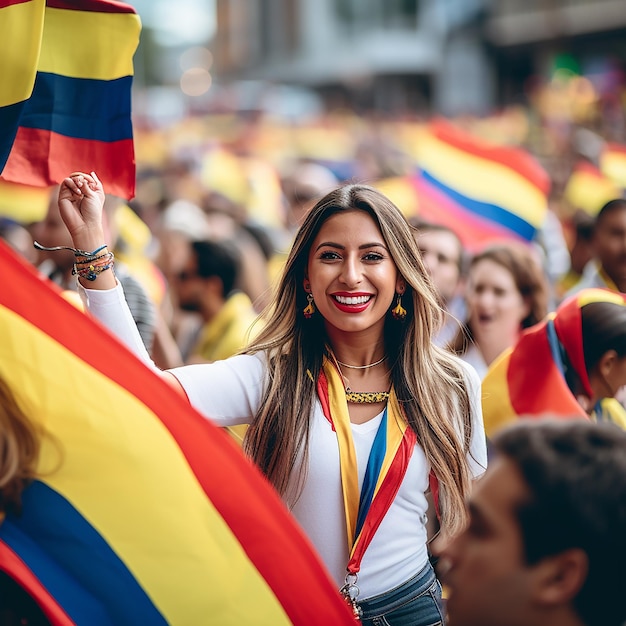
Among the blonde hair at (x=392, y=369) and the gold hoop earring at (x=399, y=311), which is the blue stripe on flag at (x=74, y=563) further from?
the gold hoop earring at (x=399, y=311)

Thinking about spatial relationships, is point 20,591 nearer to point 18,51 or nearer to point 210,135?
point 18,51

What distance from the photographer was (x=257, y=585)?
2637 millimetres

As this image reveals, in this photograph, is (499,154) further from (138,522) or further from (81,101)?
(138,522)

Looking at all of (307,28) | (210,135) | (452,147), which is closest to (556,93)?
(210,135)

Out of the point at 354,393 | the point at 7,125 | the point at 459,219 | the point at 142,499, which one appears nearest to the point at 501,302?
the point at 354,393

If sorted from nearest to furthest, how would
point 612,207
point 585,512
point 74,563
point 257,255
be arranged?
1. point 585,512
2. point 74,563
3. point 612,207
4. point 257,255

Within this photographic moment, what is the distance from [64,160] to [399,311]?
1231mm

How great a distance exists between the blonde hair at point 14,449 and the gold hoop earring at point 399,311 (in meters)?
1.22

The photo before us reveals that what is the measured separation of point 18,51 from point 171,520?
56.6 inches

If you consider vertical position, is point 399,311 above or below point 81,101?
below

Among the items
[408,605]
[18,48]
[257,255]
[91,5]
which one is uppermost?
[91,5]

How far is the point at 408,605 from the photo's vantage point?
313 cm

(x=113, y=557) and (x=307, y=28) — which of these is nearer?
(x=113, y=557)

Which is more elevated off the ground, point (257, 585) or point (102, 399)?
point (102, 399)
